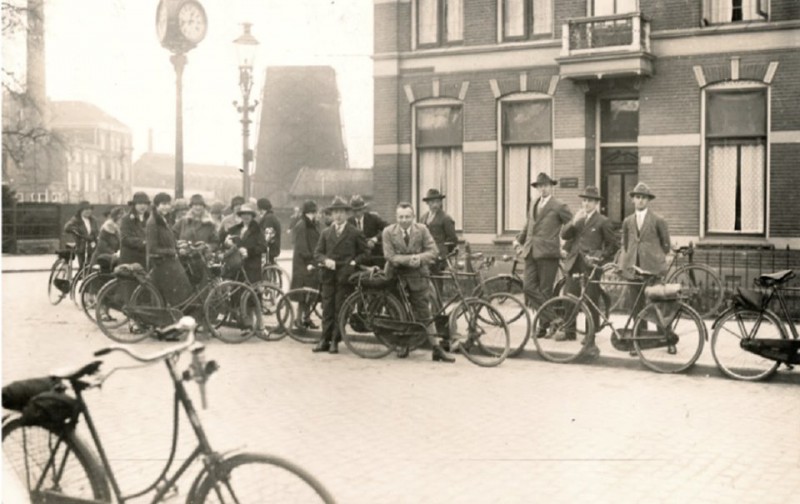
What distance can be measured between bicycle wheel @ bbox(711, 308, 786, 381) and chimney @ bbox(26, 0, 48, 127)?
253 inches

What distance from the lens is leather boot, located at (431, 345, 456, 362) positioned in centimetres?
1012

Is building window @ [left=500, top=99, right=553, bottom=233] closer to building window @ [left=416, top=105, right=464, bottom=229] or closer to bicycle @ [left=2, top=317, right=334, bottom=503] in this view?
building window @ [left=416, top=105, right=464, bottom=229]

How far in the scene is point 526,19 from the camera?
17.0m

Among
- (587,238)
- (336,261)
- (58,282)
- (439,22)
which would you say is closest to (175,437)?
(336,261)

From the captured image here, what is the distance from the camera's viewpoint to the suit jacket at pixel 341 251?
1062 centimetres

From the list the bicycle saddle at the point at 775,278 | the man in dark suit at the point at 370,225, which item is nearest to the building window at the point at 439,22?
the man in dark suit at the point at 370,225

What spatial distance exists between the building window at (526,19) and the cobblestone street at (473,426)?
28.3 ft

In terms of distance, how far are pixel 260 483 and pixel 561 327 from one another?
6.80 meters

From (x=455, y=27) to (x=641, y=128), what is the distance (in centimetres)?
402

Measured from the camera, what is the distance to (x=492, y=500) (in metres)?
5.34

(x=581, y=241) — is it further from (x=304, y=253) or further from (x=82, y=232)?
(x=82, y=232)

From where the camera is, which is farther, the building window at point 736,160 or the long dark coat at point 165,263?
the building window at point 736,160

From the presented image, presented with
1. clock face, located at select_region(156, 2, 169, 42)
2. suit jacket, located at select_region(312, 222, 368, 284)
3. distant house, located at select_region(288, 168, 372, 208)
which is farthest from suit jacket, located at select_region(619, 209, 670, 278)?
distant house, located at select_region(288, 168, 372, 208)

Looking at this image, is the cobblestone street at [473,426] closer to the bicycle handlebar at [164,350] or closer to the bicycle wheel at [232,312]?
the bicycle wheel at [232,312]
